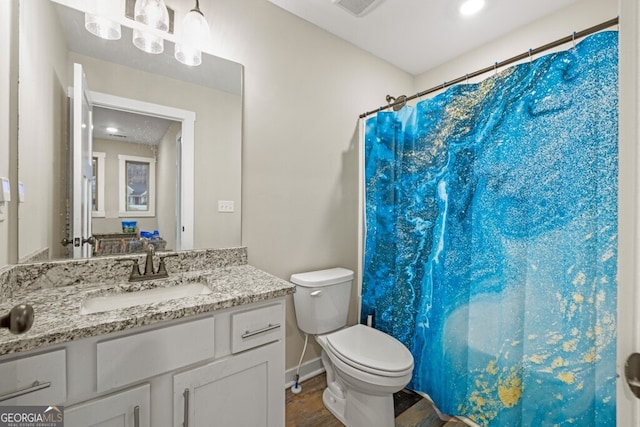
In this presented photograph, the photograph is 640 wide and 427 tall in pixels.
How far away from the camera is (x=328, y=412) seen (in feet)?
5.20

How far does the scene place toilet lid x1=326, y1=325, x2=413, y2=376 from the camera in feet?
4.26

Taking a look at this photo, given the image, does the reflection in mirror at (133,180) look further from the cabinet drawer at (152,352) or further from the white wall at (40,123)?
the cabinet drawer at (152,352)

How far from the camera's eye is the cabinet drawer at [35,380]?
0.67 metres

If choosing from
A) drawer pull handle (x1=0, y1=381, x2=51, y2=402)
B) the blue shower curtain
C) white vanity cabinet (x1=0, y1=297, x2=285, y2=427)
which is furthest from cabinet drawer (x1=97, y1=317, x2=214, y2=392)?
the blue shower curtain

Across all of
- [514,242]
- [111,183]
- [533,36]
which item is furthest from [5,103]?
[533,36]

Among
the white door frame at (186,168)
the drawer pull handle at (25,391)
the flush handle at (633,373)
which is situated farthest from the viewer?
the white door frame at (186,168)

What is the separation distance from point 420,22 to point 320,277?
1850 mm

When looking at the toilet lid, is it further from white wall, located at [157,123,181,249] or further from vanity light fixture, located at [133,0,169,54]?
vanity light fixture, located at [133,0,169,54]

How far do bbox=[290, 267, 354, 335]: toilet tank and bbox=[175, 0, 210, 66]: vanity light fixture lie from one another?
138 centimetres

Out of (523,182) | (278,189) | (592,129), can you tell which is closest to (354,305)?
(278,189)

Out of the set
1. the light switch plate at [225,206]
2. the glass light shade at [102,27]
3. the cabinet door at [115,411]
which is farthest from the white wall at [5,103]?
the light switch plate at [225,206]

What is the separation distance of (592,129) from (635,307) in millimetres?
965

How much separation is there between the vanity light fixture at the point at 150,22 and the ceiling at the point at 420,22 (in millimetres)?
712

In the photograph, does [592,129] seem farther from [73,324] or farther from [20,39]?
[20,39]
